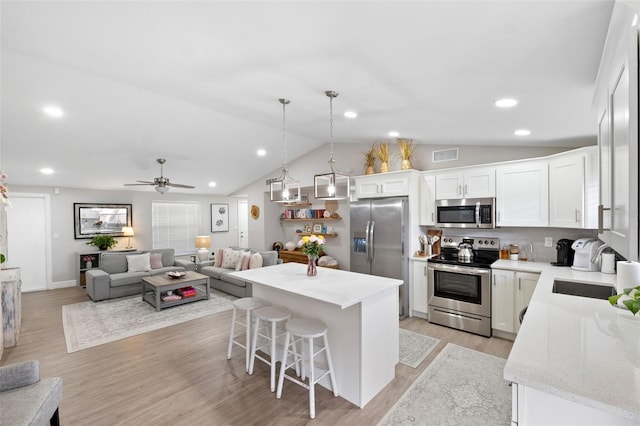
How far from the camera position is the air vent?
4425 millimetres

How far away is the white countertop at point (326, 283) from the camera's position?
2359mm

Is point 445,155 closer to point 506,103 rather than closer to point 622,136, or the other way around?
point 506,103

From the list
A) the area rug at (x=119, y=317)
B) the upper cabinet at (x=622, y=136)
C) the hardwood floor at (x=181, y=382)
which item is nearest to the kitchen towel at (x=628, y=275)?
the upper cabinet at (x=622, y=136)

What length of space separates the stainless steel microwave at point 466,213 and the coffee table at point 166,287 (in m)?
4.24

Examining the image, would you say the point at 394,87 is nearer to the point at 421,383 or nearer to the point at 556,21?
the point at 556,21

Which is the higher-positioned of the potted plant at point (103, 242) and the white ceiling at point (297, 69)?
the white ceiling at point (297, 69)

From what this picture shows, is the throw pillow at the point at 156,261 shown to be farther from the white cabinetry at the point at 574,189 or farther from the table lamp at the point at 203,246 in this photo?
the white cabinetry at the point at 574,189

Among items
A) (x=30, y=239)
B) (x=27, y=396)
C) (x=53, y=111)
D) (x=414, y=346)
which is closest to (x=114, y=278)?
(x=30, y=239)

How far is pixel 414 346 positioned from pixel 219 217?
6960 millimetres

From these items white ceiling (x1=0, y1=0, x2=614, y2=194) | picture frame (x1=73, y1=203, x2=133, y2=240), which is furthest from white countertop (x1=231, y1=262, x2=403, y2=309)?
picture frame (x1=73, y1=203, x2=133, y2=240)

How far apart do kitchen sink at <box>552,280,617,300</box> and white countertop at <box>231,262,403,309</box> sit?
64.2 inches

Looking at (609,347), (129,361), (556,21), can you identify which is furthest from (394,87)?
(129,361)

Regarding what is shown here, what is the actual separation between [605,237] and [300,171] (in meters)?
5.53

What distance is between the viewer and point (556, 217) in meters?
3.43
